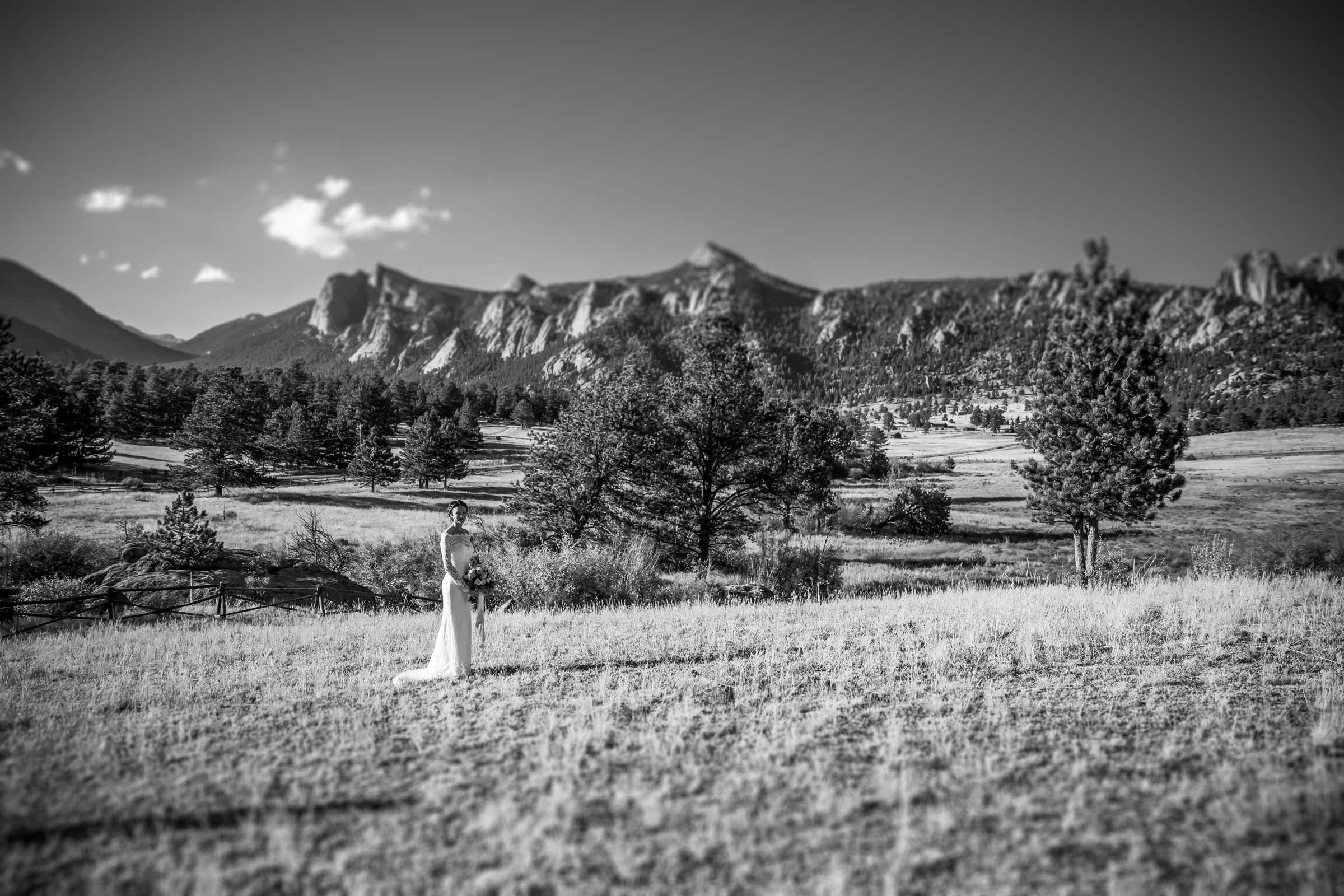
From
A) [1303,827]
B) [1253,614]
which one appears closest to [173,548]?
[1303,827]

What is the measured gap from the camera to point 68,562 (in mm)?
22156

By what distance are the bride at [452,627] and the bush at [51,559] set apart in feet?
73.8

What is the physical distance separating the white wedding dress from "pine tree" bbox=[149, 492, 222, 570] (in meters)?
15.2

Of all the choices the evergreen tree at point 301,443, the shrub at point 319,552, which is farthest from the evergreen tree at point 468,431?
the shrub at point 319,552

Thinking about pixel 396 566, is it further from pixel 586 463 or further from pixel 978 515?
pixel 978 515

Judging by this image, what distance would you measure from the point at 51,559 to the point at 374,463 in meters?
34.4

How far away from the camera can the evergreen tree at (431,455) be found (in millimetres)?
58062

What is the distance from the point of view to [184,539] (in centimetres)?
1853

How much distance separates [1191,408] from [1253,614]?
127 metres

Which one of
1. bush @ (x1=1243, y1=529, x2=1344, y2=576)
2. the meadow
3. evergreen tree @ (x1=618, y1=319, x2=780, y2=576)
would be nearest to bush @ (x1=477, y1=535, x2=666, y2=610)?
evergreen tree @ (x1=618, y1=319, x2=780, y2=576)

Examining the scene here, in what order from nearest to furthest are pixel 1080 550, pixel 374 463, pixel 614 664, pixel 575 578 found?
pixel 614 664
pixel 575 578
pixel 1080 550
pixel 374 463

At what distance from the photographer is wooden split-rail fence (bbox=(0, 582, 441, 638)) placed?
39.6ft

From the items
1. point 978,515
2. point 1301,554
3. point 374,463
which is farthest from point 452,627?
point 374,463

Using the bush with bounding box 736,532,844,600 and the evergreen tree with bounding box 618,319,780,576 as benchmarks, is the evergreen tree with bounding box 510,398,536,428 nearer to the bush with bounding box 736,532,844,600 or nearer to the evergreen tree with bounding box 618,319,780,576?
the evergreen tree with bounding box 618,319,780,576
